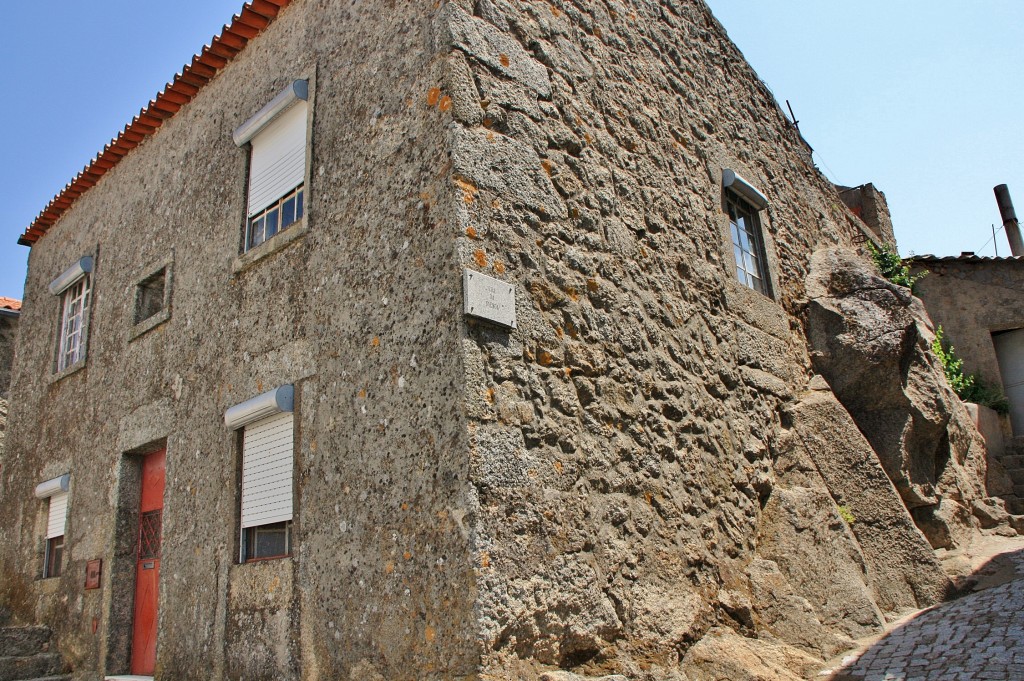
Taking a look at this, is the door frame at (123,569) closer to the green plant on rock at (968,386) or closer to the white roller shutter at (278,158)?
the white roller shutter at (278,158)

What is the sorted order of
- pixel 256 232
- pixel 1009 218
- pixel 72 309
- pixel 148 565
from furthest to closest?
1. pixel 1009 218
2. pixel 72 309
3. pixel 148 565
4. pixel 256 232

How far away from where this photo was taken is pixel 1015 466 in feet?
30.0

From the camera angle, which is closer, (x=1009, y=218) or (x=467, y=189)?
(x=467, y=189)

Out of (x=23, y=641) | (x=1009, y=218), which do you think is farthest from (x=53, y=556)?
(x=1009, y=218)

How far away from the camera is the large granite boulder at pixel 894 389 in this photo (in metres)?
6.51

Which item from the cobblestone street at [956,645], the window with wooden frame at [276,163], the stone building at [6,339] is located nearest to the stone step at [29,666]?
the window with wooden frame at [276,163]

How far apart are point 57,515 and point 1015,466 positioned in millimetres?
10487

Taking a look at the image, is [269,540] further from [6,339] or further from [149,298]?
[6,339]

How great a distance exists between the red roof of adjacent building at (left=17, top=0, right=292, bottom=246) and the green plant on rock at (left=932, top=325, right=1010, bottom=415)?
28.5ft

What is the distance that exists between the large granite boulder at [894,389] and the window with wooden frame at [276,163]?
469cm

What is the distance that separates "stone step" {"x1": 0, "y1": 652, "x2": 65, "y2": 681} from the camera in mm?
6543

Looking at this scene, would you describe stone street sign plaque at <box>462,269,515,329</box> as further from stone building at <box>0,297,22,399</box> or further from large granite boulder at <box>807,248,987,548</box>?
stone building at <box>0,297,22,399</box>

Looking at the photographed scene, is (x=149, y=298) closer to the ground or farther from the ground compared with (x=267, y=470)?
farther from the ground

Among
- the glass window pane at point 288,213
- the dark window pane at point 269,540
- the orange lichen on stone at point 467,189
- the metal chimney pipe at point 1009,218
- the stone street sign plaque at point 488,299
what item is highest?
the metal chimney pipe at point 1009,218
